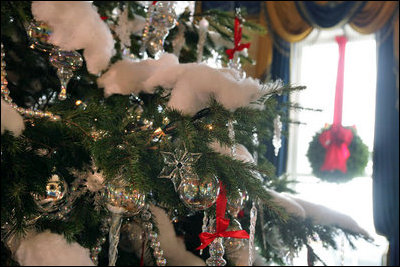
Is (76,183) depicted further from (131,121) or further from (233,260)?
(233,260)

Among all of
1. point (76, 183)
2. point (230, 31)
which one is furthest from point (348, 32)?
point (76, 183)

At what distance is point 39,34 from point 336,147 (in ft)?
9.20

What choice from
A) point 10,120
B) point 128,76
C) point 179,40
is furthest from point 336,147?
point 10,120

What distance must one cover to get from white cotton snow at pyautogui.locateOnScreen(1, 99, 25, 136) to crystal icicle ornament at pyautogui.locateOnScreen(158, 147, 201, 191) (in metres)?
0.19

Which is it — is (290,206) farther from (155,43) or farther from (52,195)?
(52,195)

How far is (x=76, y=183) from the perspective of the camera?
0.66 m

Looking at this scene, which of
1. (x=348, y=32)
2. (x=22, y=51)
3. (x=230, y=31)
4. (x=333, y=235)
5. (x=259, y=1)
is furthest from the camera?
(x=259, y=1)

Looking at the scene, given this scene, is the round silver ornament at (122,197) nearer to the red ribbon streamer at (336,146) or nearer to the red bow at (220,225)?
the red bow at (220,225)

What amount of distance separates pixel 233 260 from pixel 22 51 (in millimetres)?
719

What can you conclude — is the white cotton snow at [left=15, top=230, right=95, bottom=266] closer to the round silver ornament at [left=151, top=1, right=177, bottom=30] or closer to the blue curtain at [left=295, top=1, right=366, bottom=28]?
the round silver ornament at [left=151, top=1, right=177, bottom=30]

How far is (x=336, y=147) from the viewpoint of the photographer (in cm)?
314

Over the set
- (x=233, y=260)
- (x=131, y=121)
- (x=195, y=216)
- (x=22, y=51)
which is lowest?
(x=233, y=260)

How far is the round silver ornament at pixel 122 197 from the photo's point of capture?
1.86 feet

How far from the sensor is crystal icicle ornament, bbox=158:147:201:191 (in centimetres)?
58
